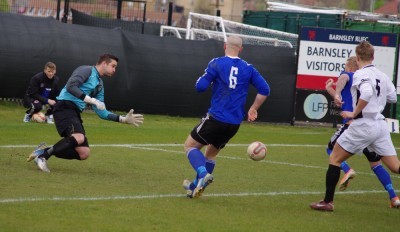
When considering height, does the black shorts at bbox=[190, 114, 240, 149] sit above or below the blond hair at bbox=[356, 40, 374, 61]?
below

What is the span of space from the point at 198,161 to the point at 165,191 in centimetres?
86

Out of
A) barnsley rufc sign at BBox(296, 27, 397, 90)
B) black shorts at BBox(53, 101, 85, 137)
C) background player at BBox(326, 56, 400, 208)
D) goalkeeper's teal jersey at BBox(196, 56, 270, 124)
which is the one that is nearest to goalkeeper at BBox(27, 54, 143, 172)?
black shorts at BBox(53, 101, 85, 137)

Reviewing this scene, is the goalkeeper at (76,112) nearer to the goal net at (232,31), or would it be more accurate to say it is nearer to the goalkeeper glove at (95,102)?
the goalkeeper glove at (95,102)

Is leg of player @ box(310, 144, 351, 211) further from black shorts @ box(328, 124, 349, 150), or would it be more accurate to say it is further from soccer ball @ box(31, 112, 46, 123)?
soccer ball @ box(31, 112, 46, 123)

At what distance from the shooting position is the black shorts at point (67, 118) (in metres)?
13.2

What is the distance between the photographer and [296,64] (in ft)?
87.1

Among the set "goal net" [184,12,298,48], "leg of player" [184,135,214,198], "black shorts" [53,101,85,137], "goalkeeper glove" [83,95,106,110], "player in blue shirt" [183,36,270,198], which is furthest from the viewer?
"goal net" [184,12,298,48]

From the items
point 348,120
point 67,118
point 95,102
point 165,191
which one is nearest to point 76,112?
point 67,118

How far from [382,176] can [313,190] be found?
4.33 ft

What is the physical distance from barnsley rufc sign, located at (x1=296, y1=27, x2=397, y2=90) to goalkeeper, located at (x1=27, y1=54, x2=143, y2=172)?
530 inches

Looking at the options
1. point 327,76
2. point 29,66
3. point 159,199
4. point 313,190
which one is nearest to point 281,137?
point 327,76

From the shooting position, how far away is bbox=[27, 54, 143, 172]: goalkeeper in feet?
42.6

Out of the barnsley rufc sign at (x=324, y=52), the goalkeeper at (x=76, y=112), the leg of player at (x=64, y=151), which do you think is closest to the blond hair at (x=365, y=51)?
the goalkeeper at (x=76, y=112)

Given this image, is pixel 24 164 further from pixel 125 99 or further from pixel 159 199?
pixel 125 99
